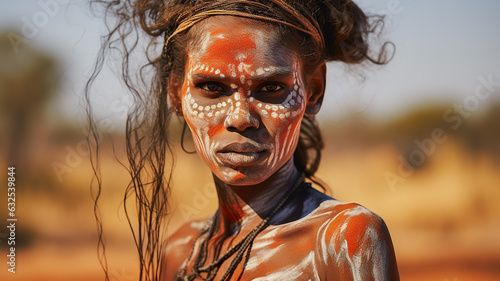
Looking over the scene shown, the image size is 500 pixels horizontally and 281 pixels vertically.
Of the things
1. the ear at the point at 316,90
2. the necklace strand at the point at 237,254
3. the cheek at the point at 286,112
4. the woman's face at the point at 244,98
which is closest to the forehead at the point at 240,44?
the woman's face at the point at 244,98

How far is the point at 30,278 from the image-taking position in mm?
8312

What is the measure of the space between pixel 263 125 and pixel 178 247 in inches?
36.7

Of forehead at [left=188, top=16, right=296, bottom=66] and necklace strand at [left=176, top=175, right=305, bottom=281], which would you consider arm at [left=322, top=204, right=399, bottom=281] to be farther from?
forehead at [left=188, top=16, right=296, bottom=66]

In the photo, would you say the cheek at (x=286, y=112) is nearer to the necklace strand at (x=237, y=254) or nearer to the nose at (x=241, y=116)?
the nose at (x=241, y=116)

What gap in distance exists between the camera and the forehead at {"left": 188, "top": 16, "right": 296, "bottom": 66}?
1993 millimetres

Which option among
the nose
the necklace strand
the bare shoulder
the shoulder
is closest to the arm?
the shoulder

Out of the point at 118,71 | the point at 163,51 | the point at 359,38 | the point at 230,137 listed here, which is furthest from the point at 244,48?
the point at 118,71

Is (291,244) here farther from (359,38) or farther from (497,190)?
(497,190)

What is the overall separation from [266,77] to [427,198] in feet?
31.9

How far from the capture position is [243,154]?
197 centimetres

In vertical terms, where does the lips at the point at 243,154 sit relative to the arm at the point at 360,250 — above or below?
above

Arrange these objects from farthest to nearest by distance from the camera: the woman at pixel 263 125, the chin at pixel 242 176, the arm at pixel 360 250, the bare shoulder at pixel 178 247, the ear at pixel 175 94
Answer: the bare shoulder at pixel 178 247, the ear at pixel 175 94, the chin at pixel 242 176, the woman at pixel 263 125, the arm at pixel 360 250

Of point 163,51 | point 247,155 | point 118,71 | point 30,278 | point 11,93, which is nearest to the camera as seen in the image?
point 247,155

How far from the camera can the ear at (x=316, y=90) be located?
7.46 ft
